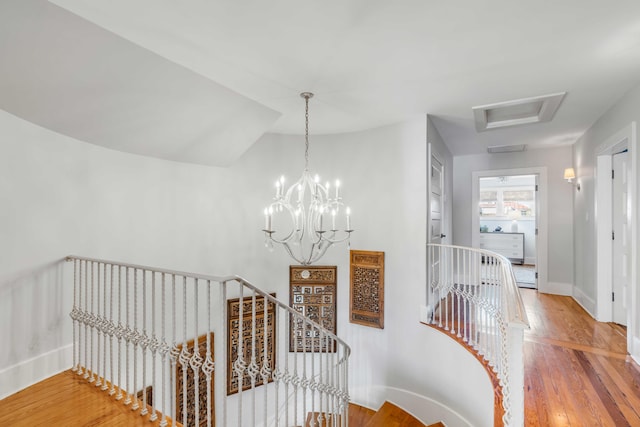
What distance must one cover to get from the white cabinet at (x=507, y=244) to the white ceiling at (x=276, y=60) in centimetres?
545

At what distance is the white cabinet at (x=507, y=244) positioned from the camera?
805 centimetres

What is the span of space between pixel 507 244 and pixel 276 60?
8.08m

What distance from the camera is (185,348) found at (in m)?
1.78

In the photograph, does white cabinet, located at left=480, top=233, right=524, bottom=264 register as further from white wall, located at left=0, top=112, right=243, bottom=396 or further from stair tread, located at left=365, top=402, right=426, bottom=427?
white wall, located at left=0, top=112, right=243, bottom=396

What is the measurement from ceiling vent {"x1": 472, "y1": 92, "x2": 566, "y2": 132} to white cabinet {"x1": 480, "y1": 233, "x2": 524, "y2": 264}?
496 cm

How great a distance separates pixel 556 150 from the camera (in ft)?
16.8

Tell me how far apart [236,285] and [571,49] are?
3.91 m

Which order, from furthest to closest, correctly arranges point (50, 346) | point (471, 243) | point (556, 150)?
point (471, 243) → point (556, 150) → point (50, 346)

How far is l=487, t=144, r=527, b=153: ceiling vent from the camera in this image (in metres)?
4.99

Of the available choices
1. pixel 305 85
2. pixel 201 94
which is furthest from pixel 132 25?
pixel 305 85

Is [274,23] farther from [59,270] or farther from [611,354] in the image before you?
[611,354]

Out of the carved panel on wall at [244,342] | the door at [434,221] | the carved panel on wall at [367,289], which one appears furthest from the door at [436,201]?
the carved panel on wall at [244,342]

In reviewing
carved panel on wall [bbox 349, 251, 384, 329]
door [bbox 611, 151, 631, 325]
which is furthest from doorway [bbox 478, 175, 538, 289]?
carved panel on wall [bbox 349, 251, 384, 329]

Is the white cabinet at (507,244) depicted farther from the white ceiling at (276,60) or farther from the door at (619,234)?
the white ceiling at (276,60)
